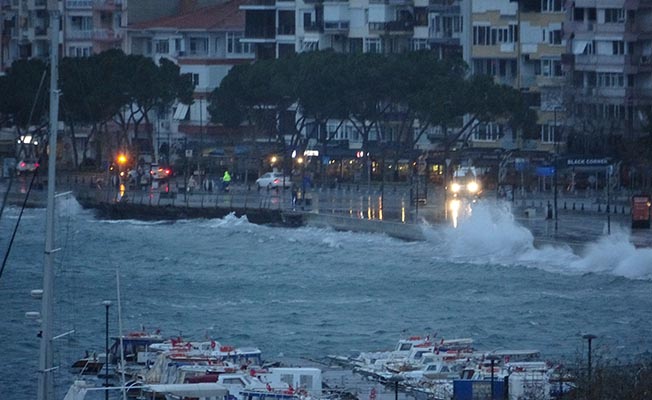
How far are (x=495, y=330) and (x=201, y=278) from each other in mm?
15265

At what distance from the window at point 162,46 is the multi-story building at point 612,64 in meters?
25.8

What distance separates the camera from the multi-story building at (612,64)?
82.6m

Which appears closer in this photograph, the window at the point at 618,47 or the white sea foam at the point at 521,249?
the white sea foam at the point at 521,249

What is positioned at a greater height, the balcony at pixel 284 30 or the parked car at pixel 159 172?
the balcony at pixel 284 30

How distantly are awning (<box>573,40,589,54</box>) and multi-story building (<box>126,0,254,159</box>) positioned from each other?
18177 millimetres

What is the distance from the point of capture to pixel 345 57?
287 feet

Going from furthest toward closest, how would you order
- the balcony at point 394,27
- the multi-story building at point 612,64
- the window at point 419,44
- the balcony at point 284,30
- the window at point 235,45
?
1. the window at point 235,45
2. the balcony at point 284,30
3. the balcony at point 394,27
4. the window at point 419,44
5. the multi-story building at point 612,64

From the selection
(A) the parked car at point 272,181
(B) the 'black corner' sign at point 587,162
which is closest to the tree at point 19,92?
(A) the parked car at point 272,181

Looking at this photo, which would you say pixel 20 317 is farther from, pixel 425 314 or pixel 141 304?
pixel 425 314

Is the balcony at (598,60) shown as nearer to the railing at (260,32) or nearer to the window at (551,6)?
the window at (551,6)

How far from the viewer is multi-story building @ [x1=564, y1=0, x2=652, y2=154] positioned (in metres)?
82.6

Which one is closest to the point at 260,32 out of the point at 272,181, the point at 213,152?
the point at 213,152

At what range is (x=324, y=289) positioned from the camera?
56500 millimetres

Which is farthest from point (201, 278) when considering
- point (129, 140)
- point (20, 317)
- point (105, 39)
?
point (105, 39)
